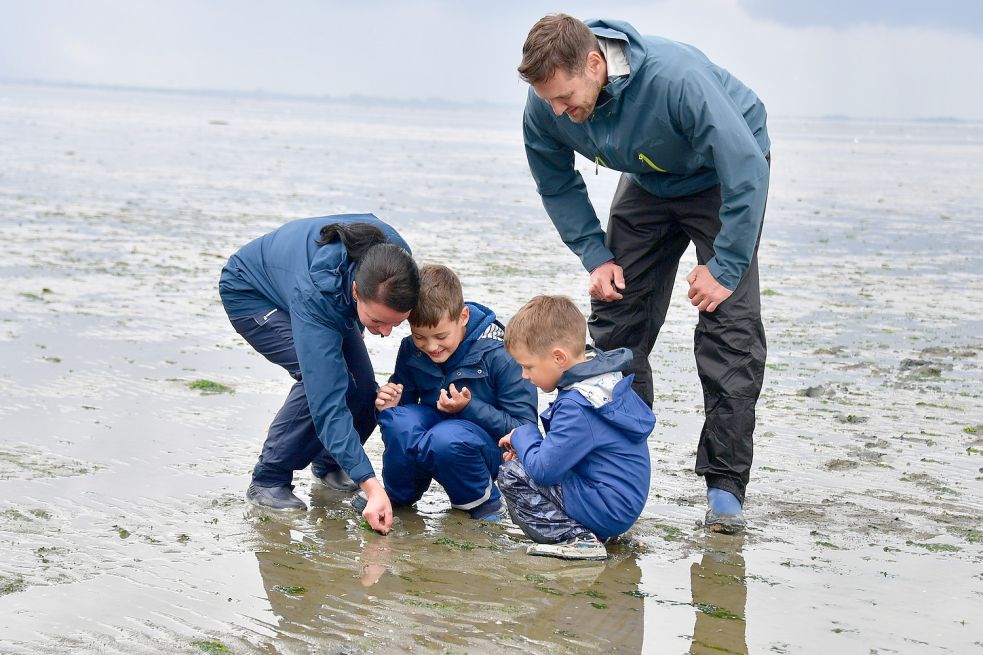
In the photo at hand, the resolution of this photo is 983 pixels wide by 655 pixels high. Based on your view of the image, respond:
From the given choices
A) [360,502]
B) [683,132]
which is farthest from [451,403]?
[683,132]

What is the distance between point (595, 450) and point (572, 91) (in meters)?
1.34

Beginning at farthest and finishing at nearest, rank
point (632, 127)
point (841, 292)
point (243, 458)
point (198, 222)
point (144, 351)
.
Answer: point (198, 222) → point (841, 292) → point (144, 351) → point (243, 458) → point (632, 127)

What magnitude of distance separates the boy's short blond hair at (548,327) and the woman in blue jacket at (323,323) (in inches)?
16.1

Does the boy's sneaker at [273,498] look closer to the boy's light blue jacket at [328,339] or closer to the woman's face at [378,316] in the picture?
the boy's light blue jacket at [328,339]

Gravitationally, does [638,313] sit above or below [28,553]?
above

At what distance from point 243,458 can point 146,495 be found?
2.23 feet

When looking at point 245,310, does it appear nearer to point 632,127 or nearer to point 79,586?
point 79,586

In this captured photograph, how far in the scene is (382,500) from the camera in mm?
4188

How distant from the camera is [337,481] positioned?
5078mm

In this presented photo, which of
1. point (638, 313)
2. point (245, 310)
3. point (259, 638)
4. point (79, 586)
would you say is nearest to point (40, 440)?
point (245, 310)

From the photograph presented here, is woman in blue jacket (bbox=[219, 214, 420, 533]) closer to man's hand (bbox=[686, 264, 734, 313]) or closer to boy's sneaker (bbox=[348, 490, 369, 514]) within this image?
boy's sneaker (bbox=[348, 490, 369, 514])

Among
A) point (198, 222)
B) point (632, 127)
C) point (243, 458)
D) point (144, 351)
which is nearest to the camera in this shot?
point (632, 127)

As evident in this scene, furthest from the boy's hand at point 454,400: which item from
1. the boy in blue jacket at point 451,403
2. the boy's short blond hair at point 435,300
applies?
the boy's short blond hair at point 435,300

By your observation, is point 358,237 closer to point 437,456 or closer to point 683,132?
point 437,456
